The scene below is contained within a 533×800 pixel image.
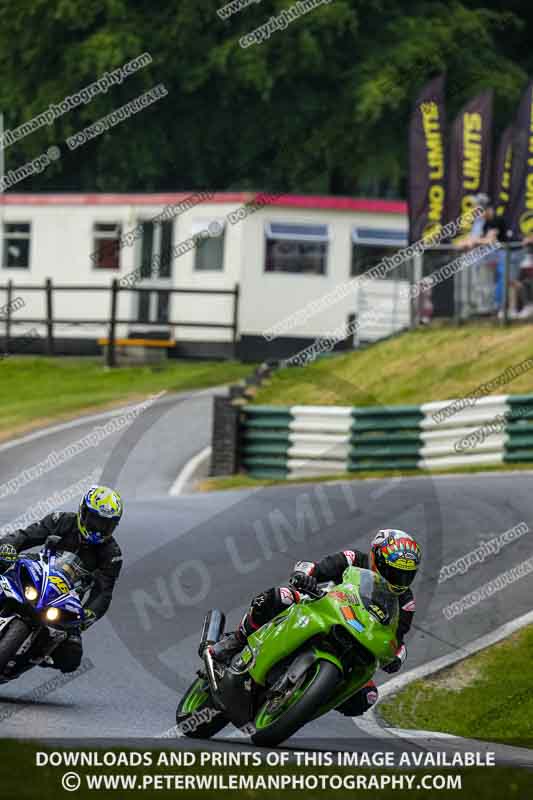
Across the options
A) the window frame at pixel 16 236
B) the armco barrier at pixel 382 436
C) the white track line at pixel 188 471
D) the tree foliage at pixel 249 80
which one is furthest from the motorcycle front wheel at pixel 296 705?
the tree foliage at pixel 249 80

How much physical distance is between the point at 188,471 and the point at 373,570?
44.8ft

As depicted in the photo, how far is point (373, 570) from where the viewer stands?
9.62m

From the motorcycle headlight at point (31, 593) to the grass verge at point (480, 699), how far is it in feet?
8.95

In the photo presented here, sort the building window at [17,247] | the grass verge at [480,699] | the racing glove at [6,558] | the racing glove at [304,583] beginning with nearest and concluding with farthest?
1. the racing glove at [304,583]
2. the racing glove at [6,558]
3. the grass verge at [480,699]
4. the building window at [17,247]

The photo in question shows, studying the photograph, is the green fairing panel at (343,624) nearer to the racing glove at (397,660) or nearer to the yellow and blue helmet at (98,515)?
the racing glove at (397,660)

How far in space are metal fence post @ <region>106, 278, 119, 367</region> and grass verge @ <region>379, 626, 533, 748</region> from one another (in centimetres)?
2332

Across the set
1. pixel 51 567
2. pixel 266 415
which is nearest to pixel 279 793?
pixel 51 567

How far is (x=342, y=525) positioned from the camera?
16.8 meters

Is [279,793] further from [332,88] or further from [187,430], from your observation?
[332,88]

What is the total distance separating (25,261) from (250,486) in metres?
19.7

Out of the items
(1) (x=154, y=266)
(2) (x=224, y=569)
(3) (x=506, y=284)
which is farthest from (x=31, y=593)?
(1) (x=154, y=266)

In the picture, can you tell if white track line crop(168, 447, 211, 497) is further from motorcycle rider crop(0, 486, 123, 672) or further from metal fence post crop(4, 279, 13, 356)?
metal fence post crop(4, 279, 13, 356)

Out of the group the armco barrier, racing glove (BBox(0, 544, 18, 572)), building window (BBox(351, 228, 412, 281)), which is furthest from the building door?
racing glove (BBox(0, 544, 18, 572))

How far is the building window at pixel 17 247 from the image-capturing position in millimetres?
39500
